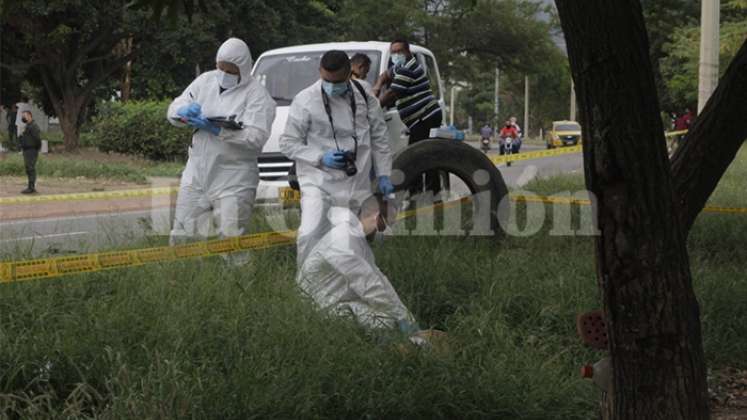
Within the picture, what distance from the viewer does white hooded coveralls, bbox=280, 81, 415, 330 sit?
22.7ft

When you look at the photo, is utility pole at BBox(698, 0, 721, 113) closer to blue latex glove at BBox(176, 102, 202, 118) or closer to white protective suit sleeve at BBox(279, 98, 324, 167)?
blue latex glove at BBox(176, 102, 202, 118)

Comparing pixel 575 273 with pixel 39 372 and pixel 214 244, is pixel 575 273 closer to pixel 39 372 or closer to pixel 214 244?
pixel 214 244

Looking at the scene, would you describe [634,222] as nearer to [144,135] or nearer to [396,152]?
[396,152]

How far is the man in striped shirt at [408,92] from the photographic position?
36.8ft

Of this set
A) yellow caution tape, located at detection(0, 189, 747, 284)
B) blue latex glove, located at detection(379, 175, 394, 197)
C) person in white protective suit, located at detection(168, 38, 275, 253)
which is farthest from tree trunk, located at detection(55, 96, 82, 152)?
blue latex glove, located at detection(379, 175, 394, 197)

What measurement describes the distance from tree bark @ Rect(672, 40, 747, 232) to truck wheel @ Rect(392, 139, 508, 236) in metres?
4.02

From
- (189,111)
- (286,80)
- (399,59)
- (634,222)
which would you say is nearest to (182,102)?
(189,111)

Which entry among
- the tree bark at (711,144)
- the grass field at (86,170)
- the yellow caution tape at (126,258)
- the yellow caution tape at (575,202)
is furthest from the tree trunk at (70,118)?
the tree bark at (711,144)

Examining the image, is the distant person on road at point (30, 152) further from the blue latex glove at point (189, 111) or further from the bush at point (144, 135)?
the blue latex glove at point (189, 111)

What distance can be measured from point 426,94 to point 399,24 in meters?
38.5

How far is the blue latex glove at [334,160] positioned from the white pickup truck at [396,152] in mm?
2450

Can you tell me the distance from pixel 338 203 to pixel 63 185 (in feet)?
57.6

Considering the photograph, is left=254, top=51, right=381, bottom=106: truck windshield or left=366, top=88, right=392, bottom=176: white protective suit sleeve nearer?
left=366, top=88, right=392, bottom=176: white protective suit sleeve

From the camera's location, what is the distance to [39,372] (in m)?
5.16
